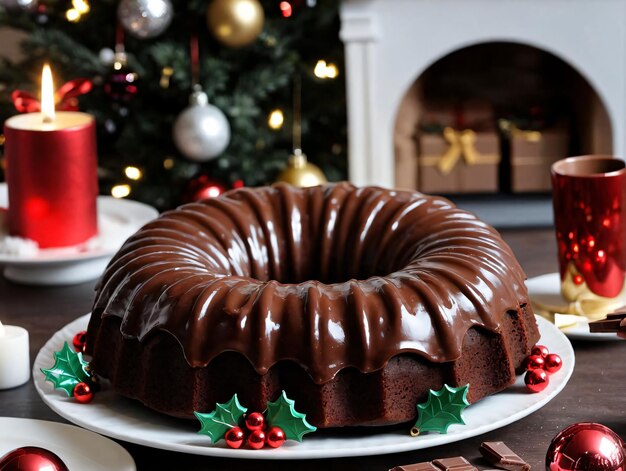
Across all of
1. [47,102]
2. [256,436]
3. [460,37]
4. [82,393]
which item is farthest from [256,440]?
[460,37]

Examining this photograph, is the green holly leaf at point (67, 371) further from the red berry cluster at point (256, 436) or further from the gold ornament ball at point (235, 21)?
the gold ornament ball at point (235, 21)

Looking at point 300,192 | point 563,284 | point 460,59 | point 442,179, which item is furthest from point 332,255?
point 460,59

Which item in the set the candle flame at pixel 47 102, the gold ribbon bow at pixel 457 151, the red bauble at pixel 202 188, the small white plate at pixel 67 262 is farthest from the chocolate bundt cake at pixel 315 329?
the gold ribbon bow at pixel 457 151

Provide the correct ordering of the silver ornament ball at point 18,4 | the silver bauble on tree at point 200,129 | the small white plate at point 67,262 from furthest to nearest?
the silver bauble on tree at point 200,129, the silver ornament ball at point 18,4, the small white plate at point 67,262

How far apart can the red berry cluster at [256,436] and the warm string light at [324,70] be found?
6.09ft

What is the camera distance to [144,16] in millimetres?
2434

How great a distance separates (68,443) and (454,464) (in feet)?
1.20

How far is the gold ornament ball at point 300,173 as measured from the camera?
259cm

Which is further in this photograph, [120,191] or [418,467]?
[120,191]

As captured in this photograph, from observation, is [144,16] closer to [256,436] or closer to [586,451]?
[256,436]

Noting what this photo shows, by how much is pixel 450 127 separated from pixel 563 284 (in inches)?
68.4

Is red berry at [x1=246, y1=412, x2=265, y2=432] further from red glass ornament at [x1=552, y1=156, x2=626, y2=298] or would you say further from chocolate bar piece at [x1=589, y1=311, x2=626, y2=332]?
red glass ornament at [x1=552, y1=156, x2=626, y2=298]

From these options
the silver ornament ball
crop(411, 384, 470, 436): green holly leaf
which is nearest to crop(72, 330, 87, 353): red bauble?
crop(411, 384, 470, 436): green holly leaf

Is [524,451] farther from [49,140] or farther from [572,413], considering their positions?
[49,140]
